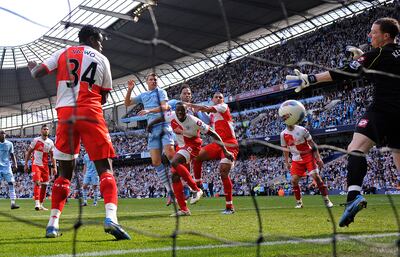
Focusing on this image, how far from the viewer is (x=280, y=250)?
12.1 ft

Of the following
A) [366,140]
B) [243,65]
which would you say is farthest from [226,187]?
[243,65]

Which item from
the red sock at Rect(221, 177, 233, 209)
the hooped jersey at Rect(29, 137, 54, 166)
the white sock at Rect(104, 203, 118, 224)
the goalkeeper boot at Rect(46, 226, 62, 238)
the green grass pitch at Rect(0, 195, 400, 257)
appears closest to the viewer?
the green grass pitch at Rect(0, 195, 400, 257)

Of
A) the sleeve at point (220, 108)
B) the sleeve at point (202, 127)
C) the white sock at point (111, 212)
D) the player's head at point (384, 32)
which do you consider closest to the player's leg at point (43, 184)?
the sleeve at point (202, 127)

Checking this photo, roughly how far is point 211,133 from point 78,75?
9.84 ft

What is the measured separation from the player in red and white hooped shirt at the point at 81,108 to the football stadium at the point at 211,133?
13 millimetres

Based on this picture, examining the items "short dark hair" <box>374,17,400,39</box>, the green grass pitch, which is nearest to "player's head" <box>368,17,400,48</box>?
"short dark hair" <box>374,17,400,39</box>

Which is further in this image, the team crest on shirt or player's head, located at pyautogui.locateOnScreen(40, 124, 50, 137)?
player's head, located at pyautogui.locateOnScreen(40, 124, 50, 137)

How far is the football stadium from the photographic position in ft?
14.2

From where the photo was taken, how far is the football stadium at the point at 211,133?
14.2 feet

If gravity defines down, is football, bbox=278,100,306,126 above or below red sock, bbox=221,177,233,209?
above

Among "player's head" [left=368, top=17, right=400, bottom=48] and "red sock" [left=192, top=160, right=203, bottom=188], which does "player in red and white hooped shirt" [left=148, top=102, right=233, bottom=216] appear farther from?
"player's head" [left=368, top=17, right=400, bottom=48]

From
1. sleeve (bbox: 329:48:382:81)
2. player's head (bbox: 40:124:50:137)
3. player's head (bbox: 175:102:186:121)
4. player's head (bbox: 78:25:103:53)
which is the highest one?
player's head (bbox: 78:25:103:53)

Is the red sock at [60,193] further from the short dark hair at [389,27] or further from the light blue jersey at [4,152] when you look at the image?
the light blue jersey at [4,152]

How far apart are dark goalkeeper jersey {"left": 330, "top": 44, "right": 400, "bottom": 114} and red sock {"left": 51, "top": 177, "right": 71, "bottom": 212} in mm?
2810
